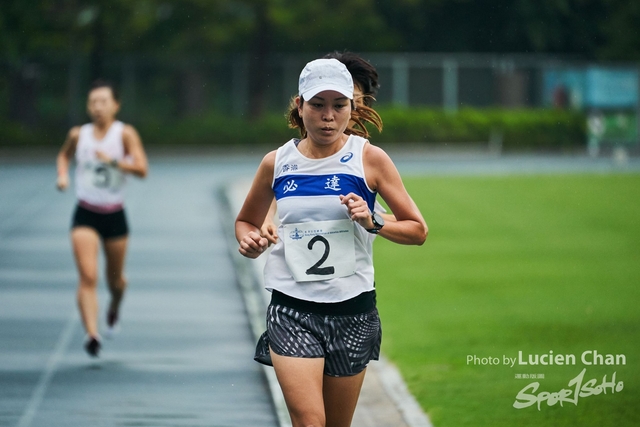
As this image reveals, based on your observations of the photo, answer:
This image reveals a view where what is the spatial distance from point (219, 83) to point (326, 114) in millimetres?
40550

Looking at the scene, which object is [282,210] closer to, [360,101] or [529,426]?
[360,101]

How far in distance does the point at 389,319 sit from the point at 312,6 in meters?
38.3

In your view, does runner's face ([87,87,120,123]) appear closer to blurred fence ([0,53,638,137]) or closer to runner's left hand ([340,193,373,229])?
runner's left hand ([340,193,373,229])

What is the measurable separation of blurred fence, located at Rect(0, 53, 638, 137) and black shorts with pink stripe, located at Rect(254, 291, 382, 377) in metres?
38.5

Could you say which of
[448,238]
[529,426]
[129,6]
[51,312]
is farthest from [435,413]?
[129,6]

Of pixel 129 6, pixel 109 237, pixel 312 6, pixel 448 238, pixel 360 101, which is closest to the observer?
pixel 360 101

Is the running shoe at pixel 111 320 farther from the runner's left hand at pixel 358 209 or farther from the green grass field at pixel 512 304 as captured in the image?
the runner's left hand at pixel 358 209

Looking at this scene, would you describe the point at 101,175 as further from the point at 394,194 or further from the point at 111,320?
the point at 394,194

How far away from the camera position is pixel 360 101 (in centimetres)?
527

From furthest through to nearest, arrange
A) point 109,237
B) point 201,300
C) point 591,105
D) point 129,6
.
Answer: point 591,105, point 129,6, point 201,300, point 109,237

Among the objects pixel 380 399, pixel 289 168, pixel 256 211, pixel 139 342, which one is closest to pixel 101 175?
pixel 139 342

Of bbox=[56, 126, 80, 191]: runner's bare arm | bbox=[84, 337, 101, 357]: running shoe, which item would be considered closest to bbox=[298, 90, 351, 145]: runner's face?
bbox=[84, 337, 101, 357]: running shoe

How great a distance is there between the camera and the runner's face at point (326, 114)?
4664 mm

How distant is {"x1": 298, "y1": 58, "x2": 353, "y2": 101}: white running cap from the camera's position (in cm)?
464
